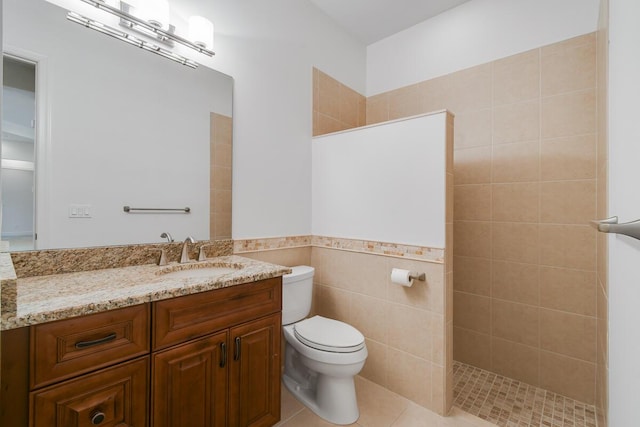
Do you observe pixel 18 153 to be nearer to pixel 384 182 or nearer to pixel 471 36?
pixel 384 182

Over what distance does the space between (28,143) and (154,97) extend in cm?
59

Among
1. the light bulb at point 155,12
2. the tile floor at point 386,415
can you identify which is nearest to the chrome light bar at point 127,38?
the light bulb at point 155,12

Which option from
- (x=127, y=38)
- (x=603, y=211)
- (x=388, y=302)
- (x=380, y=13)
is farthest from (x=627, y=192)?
(x=380, y=13)

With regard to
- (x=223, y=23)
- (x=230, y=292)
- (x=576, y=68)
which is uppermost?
(x=223, y=23)

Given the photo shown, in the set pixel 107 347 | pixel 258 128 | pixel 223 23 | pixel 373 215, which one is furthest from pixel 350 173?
pixel 107 347

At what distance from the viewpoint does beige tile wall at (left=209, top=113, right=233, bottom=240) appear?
183 centimetres

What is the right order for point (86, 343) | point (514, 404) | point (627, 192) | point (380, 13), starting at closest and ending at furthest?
point (627, 192) → point (86, 343) → point (514, 404) → point (380, 13)

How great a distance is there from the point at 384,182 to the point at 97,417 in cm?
178

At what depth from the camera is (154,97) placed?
161cm

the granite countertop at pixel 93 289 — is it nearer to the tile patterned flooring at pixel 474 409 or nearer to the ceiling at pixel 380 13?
the tile patterned flooring at pixel 474 409

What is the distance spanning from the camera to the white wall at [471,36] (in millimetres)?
1971

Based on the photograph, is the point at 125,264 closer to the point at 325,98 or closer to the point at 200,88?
the point at 200,88

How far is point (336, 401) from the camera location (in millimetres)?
1720

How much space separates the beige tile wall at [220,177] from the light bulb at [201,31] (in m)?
0.38
